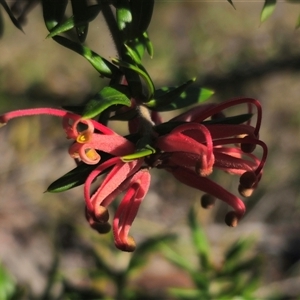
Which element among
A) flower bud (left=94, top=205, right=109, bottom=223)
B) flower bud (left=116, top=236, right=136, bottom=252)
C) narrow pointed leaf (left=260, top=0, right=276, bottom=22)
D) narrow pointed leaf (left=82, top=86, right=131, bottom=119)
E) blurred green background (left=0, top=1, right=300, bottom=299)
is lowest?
blurred green background (left=0, top=1, right=300, bottom=299)

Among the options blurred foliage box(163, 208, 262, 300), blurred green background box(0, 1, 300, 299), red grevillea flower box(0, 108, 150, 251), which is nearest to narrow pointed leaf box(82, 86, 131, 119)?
red grevillea flower box(0, 108, 150, 251)

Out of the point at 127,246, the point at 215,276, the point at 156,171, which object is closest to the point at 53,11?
the point at 127,246

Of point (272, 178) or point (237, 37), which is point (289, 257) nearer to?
point (272, 178)

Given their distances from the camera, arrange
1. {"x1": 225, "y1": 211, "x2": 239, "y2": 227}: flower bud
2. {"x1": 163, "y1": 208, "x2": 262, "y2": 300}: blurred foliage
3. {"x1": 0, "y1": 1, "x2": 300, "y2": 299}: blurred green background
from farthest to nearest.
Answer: {"x1": 0, "y1": 1, "x2": 300, "y2": 299}: blurred green background, {"x1": 163, "y1": 208, "x2": 262, "y2": 300}: blurred foliage, {"x1": 225, "y1": 211, "x2": 239, "y2": 227}: flower bud

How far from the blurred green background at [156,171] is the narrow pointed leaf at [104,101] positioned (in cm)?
101

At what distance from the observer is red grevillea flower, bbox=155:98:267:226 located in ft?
1.58

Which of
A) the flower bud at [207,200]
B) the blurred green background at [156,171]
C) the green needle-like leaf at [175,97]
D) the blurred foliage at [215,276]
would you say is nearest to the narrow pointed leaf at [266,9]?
the green needle-like leaf at [175,97]

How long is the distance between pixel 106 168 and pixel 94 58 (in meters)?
0.11

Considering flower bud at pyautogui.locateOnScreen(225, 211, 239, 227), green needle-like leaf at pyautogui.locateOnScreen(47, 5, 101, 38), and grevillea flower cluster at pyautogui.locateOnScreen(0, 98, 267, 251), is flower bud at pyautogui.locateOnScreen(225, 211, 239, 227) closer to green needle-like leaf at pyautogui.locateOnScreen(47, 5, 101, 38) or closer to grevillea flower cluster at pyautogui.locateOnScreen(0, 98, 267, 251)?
grevillea flower cluster at pyautogui.locateOnScreen(0, 98, 267, 251)

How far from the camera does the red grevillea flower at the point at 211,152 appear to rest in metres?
0.48

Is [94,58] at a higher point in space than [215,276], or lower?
higher

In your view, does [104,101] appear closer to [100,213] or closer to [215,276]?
[100,213]

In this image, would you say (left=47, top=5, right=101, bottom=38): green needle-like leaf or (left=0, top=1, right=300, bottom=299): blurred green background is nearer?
(left=47, top=5, right=101, bottom=38): green needle-like leaf

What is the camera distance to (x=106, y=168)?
1.67 ft
